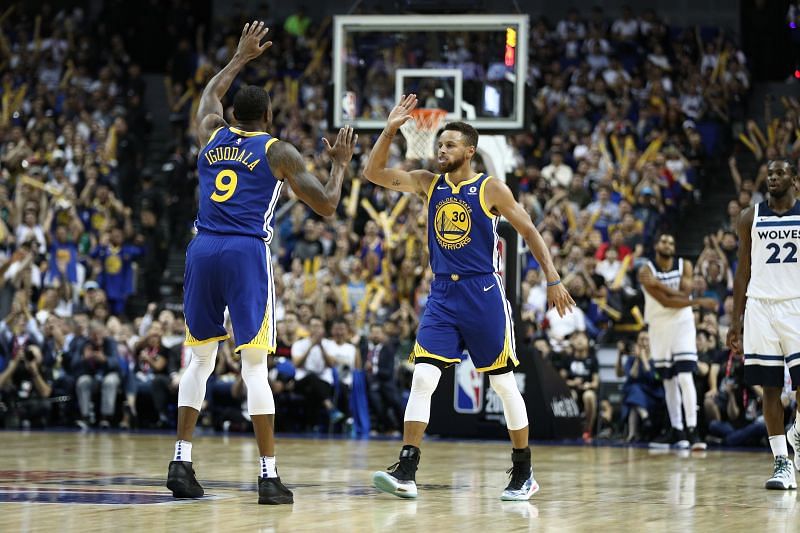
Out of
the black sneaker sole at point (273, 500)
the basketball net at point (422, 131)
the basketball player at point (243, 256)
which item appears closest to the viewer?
the black sneaker sole at point (273, 500)

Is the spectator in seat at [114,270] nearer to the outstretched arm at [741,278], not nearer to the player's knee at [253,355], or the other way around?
the outstretched arm at [741,278]

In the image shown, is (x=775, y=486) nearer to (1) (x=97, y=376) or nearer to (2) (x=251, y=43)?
(2) (x=251, y=43)

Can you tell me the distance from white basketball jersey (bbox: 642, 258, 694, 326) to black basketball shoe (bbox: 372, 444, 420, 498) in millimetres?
6432

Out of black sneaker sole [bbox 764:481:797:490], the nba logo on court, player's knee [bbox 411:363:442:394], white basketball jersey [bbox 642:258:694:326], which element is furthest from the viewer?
the nba logo on court

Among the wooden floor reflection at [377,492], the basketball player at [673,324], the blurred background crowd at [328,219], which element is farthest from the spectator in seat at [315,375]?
the basketball player at [673,324]

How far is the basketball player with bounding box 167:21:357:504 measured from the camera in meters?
7.23

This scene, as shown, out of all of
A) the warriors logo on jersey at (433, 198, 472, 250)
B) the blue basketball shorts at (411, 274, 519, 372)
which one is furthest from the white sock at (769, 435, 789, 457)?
the warriors logo on jersey at (433, 198, 472, 250)

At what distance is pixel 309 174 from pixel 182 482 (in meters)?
1.92

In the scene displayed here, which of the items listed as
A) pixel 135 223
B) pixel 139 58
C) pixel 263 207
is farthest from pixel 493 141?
pixel 139 58

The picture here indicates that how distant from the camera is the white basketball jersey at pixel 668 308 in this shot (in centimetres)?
1352

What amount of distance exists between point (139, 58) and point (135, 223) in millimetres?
6063

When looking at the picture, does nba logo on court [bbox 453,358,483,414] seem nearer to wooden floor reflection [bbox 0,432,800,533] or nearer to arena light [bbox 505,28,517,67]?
wooden floor reflection [bbox 0,432,800,533]

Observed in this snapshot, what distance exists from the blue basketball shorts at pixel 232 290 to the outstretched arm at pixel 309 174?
424 mm

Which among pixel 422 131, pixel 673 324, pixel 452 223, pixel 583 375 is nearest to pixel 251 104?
pixel 452 223
